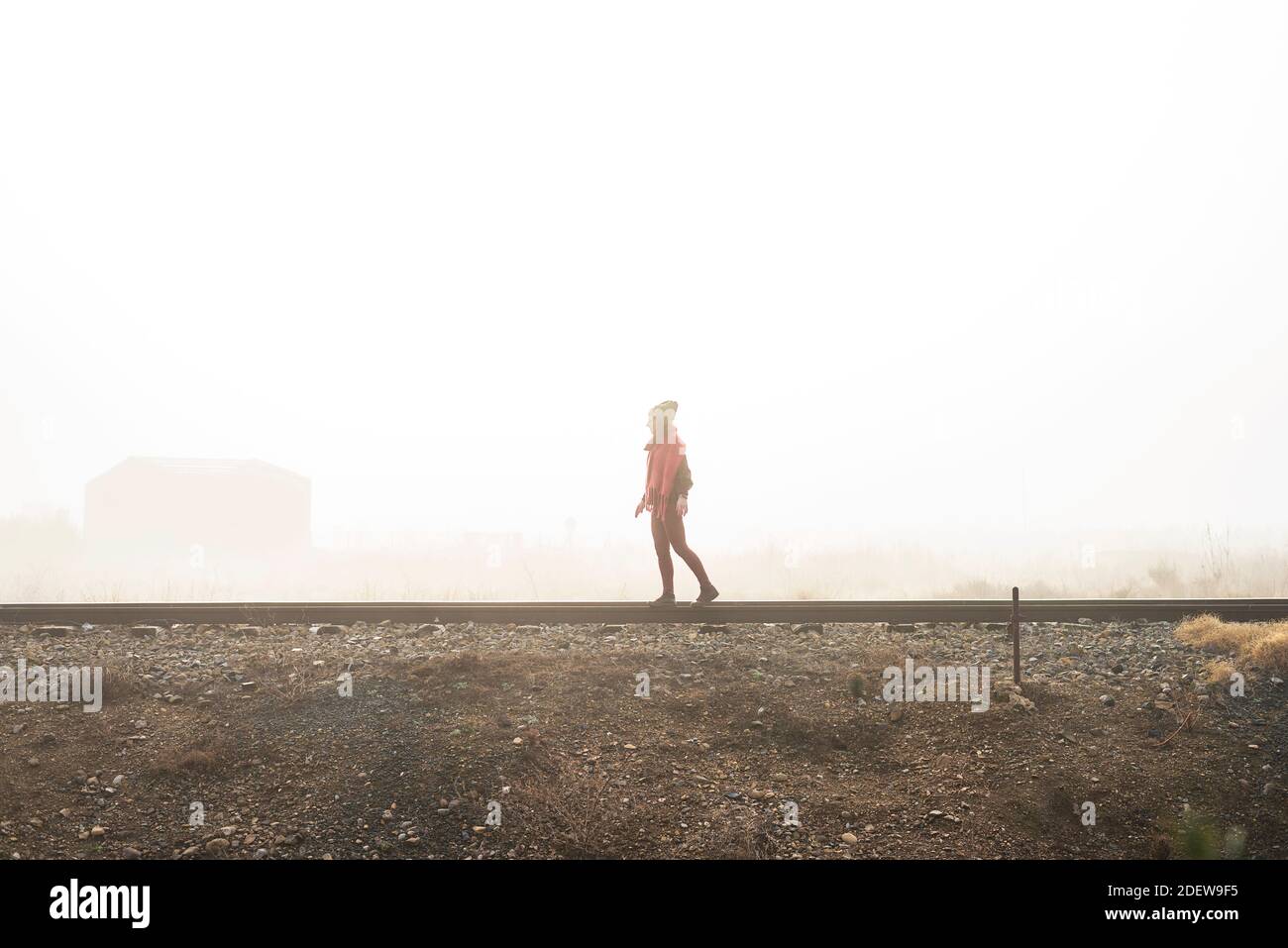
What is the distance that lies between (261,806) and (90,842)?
0.95 meters

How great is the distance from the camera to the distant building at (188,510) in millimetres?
27312

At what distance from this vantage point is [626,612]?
29.5 feet

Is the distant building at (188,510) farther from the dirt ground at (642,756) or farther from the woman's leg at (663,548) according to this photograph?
the woman's leg at (663,548)

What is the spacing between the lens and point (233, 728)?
6.29 m

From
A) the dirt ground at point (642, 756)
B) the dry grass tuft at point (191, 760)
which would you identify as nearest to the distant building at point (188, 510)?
the dirt ground at point (642, 756)

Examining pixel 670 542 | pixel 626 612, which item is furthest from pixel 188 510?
pixel 670 542

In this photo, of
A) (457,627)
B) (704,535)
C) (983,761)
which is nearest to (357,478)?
(704,535)

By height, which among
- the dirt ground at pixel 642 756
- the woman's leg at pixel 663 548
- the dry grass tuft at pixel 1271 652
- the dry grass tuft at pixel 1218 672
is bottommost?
the dirt ground at pixel 642 756

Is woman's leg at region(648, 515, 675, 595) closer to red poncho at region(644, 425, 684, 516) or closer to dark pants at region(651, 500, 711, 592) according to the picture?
dark pants at region(651, 500, 711, 592)

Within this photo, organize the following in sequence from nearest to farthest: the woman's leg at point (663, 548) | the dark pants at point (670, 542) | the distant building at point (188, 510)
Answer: the dark pants at point (670, 542)
the woman's leg at point (663, 548)
the distant building at point (188, 510)

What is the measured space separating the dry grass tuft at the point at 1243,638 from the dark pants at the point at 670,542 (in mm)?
4604

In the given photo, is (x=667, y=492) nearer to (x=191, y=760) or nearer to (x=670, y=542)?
(x=670, y=542)

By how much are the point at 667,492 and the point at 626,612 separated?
136 centimetres
